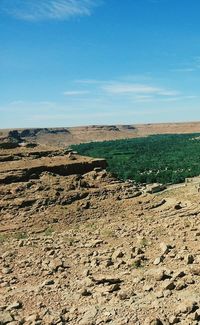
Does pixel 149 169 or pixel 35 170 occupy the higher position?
pixel 35 170

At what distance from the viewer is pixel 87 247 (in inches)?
675

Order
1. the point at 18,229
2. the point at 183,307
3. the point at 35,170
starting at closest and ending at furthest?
the point at 183,307 < the point at 18,229 < the point at 35,170

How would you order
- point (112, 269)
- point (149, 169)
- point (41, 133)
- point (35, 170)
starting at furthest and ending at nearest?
point (41, 133), point (149, 169), point (35, 170), point (112, 269)

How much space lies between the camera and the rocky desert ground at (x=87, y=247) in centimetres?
1062

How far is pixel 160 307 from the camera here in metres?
10.1

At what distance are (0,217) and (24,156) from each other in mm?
6396

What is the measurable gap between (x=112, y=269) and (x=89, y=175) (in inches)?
555

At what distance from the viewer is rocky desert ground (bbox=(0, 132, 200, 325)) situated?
10625 mm

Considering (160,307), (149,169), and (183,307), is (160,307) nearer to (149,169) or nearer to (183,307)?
(183,307)

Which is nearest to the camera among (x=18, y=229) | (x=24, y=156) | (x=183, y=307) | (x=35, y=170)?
(x=183, y=307)

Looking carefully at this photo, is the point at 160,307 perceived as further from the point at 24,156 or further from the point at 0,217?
the point at 24,156

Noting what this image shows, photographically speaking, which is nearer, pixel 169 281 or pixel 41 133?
pixel 169 281

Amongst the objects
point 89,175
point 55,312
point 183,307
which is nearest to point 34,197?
point 89,175

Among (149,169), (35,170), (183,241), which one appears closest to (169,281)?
(183,241)
